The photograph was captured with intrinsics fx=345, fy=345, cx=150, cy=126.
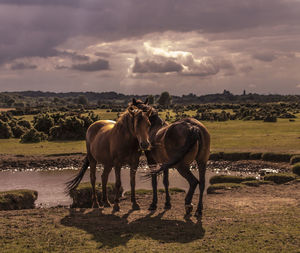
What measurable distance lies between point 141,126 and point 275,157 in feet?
85.8

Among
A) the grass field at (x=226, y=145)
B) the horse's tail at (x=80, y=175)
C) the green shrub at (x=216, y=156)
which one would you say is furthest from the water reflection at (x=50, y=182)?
the grass field at (x=226, y=145)

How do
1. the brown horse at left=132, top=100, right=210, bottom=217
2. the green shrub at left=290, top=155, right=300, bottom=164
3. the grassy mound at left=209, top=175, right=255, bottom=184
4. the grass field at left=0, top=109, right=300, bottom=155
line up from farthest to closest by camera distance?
the grass field at left=0, top=109, right=300, bottom=155
the green shrub at left=290, top=155, right=300, bottom=164
the grassy mound at left=209, top=175, right=255, bottom=184
the brown horse at left=132, top=100, right=210, bottom=217

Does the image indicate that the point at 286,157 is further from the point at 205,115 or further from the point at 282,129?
the point at 205,115

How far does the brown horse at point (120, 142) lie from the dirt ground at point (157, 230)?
1.74 metres

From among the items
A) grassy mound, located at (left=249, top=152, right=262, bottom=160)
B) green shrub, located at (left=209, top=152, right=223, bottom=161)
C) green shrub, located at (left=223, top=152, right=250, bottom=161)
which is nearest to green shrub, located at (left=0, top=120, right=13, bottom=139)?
green shrub, located at (left=209, top=152, right=223, bottom=161)

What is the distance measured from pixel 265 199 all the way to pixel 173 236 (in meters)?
7.36

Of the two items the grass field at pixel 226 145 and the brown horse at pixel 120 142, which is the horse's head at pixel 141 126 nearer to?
the brown horse at pixel 120 142

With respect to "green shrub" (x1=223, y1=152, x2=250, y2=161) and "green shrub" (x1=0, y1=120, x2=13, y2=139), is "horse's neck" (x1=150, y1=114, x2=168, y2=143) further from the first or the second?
"green shrub" (x1=0, y1=120, x2=13, y2=139)

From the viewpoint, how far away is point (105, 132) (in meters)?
14.5

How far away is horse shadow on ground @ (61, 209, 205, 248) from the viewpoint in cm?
982

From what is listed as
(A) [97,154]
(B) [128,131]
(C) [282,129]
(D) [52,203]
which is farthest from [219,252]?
(C) [282,129]

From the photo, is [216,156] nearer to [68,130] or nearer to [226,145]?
[226,145]

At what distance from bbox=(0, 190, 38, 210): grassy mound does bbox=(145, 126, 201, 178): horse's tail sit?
9.08 meters

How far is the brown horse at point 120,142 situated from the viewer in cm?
1164
